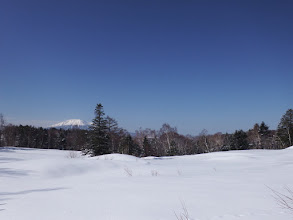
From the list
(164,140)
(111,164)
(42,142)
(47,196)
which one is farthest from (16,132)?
(47,196)

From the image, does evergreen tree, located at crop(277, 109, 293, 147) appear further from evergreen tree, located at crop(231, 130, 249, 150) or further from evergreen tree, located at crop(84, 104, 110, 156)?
evergreen tree, located at crop(84, 104, 110, 156)

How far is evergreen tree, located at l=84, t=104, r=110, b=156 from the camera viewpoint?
21.8 metres

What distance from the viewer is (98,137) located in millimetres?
21953

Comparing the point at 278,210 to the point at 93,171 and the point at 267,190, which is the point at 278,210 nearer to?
the point at 267,190

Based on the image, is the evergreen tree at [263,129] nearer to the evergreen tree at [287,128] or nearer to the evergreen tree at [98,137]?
the evergreen tree at [287,128]

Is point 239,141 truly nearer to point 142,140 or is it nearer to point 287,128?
point 287,128

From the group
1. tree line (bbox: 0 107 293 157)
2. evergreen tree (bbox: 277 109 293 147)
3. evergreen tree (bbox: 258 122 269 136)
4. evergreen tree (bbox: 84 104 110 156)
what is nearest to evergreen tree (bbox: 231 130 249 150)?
tree line (bbox: 0 107 293 157)

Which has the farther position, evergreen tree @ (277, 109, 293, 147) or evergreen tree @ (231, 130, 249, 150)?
evergreen tree @ (231, 130, 249, 150)

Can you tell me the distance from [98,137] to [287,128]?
3230 cm

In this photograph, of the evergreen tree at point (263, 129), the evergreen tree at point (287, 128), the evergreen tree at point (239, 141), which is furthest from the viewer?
the evergreen tree at point (263, 129)

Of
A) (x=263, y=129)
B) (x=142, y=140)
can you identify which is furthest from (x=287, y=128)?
(x=142, y=140)

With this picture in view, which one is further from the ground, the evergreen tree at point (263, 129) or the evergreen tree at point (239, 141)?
the evergreen tree at point (263, 129)

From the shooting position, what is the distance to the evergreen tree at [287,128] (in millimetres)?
29906

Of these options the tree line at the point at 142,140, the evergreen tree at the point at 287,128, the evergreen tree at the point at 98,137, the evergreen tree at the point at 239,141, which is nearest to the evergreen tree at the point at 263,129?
the tree line at the point at 142,140
